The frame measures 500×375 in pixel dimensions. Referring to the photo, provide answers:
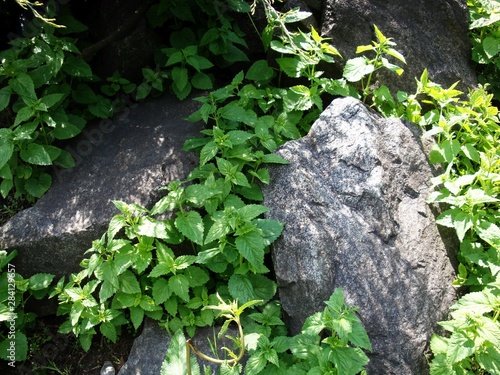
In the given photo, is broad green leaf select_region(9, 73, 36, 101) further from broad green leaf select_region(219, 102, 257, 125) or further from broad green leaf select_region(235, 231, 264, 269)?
broad green leaf select_region(235, 231, 264, 269)

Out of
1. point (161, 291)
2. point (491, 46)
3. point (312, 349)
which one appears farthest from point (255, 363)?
point (491, 46)

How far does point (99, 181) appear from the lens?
376 cm

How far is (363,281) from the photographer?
317 cm

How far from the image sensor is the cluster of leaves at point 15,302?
332 cm

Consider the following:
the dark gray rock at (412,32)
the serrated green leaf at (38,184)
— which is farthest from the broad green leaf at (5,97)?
the dark gray rock at (412,32)

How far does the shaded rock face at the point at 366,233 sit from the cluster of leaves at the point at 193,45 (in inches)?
40.0

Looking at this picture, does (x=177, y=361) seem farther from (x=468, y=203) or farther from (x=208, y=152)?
(x=468, y=203)

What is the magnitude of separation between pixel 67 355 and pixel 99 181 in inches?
46.8

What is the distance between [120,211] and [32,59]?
4.12 ft

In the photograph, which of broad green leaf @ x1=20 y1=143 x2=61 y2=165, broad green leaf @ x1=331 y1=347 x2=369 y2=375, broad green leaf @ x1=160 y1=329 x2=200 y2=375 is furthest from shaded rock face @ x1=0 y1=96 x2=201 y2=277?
broad green leaf @ x1=331 y1=347 x2=369 y2=375

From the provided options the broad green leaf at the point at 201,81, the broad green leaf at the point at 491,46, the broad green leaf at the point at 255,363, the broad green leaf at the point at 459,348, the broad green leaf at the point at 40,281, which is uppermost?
the broad green leaf at the point at 491,46

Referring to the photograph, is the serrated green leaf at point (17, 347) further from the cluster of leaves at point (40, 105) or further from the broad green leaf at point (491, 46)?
the broad green leaf at point (491, 46)

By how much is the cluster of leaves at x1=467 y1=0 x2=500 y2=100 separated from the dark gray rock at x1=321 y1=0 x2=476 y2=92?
119mm

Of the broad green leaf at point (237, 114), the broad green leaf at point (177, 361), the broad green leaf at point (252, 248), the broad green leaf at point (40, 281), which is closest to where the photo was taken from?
the broad green leaf at point (177, 361)
